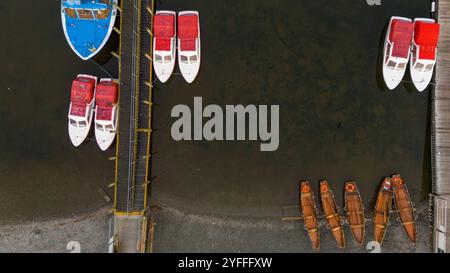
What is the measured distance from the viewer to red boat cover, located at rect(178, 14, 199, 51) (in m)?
20.5

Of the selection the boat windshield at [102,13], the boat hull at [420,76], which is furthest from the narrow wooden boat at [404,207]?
the boat windshield at [102,13]

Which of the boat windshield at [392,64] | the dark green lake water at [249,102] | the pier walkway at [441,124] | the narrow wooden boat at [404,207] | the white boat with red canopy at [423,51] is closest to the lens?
the white boat with red canopy at [423,51]

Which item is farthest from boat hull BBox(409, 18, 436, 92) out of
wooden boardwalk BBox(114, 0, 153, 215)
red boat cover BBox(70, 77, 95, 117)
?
red boat cover BBox(70, 77, 95, 117)

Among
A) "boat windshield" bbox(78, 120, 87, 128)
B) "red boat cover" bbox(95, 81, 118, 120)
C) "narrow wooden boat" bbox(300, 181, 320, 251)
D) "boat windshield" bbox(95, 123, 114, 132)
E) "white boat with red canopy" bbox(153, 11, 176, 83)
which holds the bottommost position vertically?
"narrow wooden boat" bbox(300, 181, 320, 251)

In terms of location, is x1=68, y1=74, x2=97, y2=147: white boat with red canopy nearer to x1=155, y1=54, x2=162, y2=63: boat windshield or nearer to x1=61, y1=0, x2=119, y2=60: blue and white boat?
x1=61, y1=0, x2=119, y2=60: blue and white boat

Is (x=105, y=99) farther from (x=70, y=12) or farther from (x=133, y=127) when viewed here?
(x=70, y=12)

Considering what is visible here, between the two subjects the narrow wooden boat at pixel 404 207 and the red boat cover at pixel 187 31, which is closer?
the red boat cover at pixel 187 31

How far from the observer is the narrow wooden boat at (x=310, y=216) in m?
21.2

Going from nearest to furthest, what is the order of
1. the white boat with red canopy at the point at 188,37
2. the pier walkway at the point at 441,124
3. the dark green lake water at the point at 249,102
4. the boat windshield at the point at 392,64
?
the white boat with red canopy at the point at 188,37 → the boat windshield at the point at 392,64 → the pier walkway at the point at 441,124 → the dark green lake water at the point at 249,102

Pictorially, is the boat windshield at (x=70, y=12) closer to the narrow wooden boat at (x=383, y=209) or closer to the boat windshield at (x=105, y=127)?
the boat windshield at (x=105, y=127)

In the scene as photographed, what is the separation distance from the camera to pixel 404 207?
69.4ft

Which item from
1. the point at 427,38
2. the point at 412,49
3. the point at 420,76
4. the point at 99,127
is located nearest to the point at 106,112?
the point at 99,127

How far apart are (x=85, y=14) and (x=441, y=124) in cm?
2420

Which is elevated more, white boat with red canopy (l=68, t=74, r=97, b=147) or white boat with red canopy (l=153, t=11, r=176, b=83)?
white boat with red canopy (l=153, t=11, r=176, b=83)
